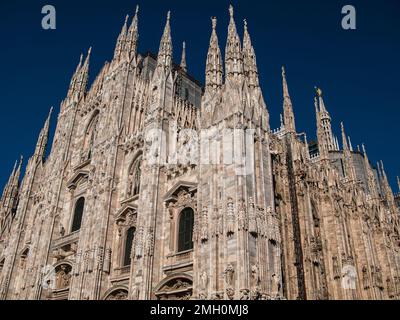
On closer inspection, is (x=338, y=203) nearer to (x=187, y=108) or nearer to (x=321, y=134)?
(x=321, y=134)

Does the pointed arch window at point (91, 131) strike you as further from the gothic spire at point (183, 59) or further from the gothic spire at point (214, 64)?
the gothic spire at point (214, 64)

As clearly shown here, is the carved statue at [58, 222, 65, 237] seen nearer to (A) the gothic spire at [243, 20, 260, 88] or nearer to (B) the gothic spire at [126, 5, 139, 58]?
(B) the gothic spire at [126, 5, 139, 58]

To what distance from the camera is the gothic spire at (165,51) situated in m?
29.2

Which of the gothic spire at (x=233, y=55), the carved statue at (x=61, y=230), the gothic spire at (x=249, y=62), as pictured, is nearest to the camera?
the gothic spire at (x=233, y=55)

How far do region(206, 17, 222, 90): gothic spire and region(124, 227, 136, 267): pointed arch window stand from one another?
1036 centimetres

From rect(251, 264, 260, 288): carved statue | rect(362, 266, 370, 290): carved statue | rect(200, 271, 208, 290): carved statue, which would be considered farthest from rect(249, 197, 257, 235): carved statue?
rect(362, 266, 370, 290): carved statue

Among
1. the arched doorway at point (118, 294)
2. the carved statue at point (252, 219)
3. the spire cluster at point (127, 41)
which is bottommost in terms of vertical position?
the arched doorway at point (118, 294)

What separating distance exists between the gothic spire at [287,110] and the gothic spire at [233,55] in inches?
324

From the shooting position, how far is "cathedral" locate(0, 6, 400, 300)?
1789cm

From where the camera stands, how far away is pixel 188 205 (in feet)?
72.4

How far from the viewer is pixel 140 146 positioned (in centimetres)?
2755

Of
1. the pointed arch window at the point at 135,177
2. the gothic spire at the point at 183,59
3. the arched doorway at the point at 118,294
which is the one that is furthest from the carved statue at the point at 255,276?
the gothic spire at the point at 183,59
